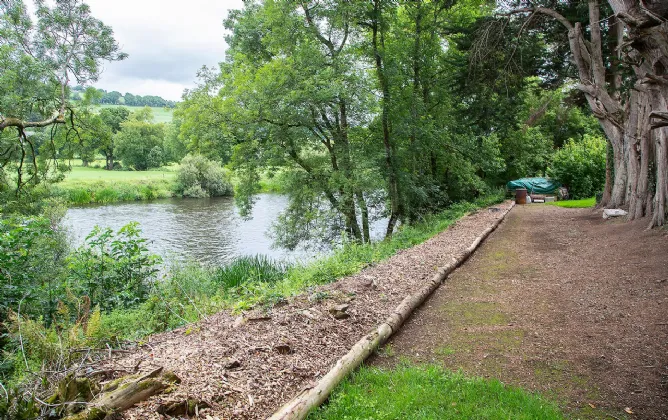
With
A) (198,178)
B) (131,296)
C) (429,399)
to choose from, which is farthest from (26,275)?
(198,178)

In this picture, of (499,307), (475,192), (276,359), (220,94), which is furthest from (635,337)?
(475,192)

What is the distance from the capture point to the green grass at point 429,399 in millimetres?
3248

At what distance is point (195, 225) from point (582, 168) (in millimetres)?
23857

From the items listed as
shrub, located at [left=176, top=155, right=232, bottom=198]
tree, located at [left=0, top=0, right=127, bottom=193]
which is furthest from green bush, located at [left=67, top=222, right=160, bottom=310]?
shrub, located at [left=176, top=155, right=232, bottom=198]

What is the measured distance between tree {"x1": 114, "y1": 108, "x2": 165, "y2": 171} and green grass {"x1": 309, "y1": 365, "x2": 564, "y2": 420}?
61681mm

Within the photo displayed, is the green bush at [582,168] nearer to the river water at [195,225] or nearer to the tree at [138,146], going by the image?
the river water at [195,225]

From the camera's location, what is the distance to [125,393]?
2.85 meters

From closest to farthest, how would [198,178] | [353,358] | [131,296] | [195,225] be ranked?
[353,358] < [131,296] < [195,225] < [198,178]

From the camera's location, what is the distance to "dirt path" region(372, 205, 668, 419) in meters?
3.68

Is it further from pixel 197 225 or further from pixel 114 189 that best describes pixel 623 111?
pixel 114 189

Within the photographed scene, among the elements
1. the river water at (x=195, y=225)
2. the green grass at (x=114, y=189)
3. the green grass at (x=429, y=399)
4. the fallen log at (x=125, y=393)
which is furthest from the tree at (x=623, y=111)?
the green grass at (x=114, y=189)

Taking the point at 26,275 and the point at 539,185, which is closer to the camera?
the point at 26,275

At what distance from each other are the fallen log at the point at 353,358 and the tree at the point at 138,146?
60.2 meters

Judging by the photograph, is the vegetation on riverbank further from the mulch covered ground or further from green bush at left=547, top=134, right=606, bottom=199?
green bush at left=547, top=134, right=606, bottom=199
